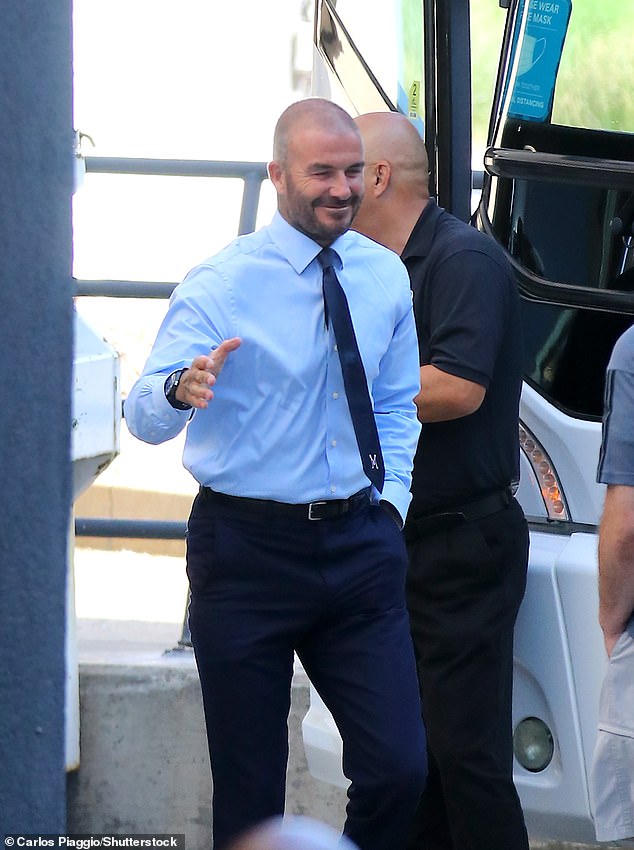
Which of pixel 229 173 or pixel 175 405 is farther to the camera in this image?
pixel 229 173

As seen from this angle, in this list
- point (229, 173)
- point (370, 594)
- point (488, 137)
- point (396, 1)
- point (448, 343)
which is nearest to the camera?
point (370, 594)

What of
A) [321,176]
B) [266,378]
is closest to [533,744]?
[266,378]

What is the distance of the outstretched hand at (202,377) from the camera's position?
266 centimetres

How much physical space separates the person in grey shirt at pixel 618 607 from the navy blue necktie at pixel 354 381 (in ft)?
1.90

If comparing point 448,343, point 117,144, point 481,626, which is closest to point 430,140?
point 448,343

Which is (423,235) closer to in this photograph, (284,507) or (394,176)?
(394,176)

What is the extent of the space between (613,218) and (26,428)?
261 cm

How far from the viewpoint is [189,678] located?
173 inches

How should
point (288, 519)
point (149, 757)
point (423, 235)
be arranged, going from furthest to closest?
point (149, 757)
point (423, 235)
point (288, 519)

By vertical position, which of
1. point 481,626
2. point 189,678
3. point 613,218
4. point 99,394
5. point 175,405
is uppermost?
point 613,218

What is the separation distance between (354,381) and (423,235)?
0.61 m

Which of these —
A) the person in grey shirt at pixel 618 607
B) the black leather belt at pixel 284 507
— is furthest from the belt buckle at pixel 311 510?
the person in grey shirt at pixel 618 607

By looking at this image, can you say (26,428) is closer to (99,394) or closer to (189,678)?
(99,394)

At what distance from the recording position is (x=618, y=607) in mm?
2605
